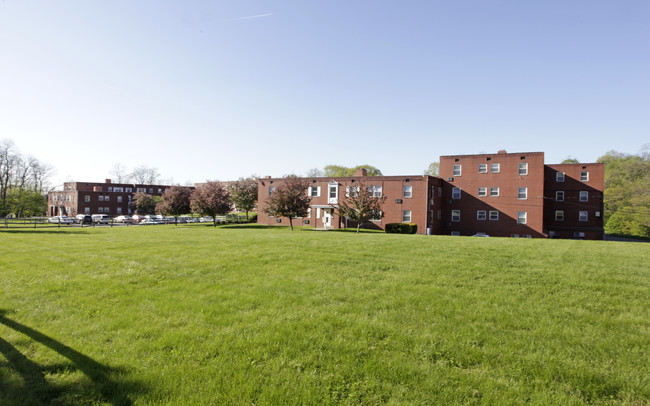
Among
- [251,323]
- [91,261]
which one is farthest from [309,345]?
[91,261]

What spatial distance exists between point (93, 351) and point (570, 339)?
22.9ft

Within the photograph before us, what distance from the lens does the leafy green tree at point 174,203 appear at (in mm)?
44594

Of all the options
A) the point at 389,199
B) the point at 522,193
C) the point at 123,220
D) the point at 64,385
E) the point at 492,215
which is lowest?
the point at 123,220

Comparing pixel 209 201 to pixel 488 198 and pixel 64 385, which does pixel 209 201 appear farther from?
pixel 64 385

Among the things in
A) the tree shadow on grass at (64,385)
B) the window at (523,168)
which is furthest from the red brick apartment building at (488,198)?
the tree shadow on grass at (64,385)

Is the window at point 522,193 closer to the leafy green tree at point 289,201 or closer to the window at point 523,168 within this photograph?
the window at point 523,168

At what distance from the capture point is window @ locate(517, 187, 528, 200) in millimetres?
40938

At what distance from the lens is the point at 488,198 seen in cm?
4256

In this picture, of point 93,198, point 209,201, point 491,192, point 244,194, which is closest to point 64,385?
point 209,201

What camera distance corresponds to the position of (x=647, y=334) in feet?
16.6

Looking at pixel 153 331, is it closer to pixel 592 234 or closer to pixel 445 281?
pixel 445 281

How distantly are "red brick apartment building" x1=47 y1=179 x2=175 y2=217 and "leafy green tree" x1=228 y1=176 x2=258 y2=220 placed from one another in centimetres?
4796

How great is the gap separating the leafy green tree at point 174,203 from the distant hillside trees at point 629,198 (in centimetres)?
7039

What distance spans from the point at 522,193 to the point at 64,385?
4661cm
